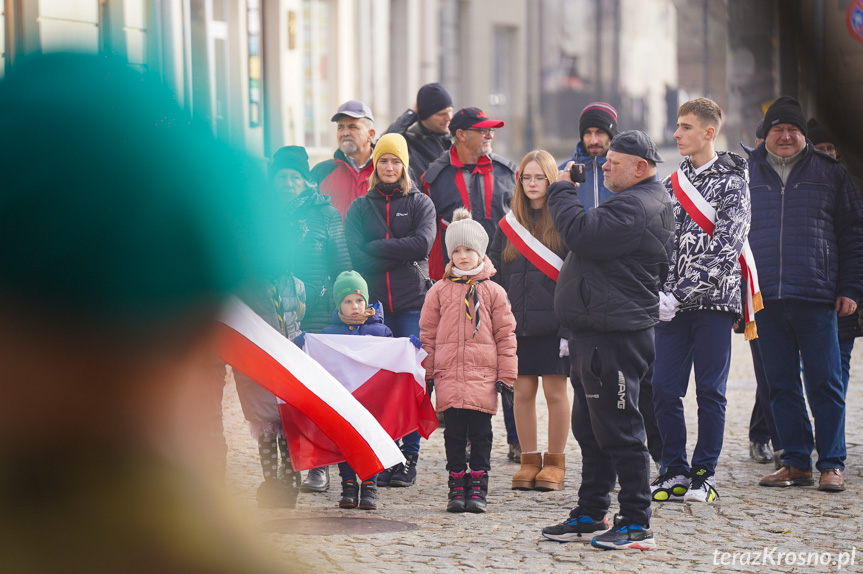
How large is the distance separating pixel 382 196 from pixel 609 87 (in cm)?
3597

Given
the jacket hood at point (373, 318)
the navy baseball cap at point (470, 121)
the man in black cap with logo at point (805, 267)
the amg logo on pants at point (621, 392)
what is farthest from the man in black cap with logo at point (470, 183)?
the amg logo on pants at point (621, 392)

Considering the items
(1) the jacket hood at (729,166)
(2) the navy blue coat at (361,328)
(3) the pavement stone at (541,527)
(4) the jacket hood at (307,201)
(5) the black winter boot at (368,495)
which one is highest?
(1) the jacket hood at (729,166)

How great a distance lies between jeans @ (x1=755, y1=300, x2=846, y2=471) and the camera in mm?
8016

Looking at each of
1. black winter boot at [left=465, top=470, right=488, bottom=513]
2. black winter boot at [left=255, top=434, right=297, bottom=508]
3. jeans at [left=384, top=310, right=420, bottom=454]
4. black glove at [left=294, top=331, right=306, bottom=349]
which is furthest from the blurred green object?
jeans at [left=384, top=310, right=420, bottom=454]

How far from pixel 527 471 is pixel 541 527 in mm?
1105

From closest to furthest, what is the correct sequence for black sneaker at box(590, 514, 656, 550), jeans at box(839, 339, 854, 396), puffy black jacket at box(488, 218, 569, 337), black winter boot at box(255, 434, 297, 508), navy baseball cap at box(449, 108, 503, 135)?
black sneaker at box(590, 514, 656, 550) → black winter boot at box(255, 434, 297, 508) → puffy black jacket at box(488, 218, 569, 337) → jeans at box(839, 339, 854, 396) → navy baseball cap at box(449, 108, 503, 135)

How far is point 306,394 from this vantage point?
6.50 meters

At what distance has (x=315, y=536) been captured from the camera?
21.4 feet

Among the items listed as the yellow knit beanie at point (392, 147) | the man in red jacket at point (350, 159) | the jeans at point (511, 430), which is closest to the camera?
the yellow knit beanie at point (392, 147)

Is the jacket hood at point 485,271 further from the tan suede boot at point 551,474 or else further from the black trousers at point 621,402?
the tan suede boot at point 551,474

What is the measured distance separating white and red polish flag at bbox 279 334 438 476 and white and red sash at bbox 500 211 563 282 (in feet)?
2.95

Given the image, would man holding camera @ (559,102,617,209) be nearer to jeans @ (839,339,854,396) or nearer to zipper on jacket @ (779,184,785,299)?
zipper on jacket @ (779,184,785,299)

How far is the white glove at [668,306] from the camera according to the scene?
24.6 ft

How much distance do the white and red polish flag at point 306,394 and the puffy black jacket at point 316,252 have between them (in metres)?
1.24
